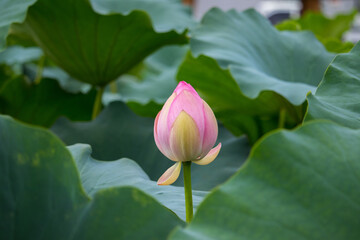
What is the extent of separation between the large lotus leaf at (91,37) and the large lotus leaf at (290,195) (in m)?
0.67

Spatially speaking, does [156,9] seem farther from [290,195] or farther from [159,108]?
[290,195]

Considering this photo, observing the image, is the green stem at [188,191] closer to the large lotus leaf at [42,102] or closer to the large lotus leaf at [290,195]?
the large lotus leaf at [290,195]

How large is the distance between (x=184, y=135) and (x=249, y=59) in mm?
548

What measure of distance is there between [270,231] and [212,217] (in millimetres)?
47

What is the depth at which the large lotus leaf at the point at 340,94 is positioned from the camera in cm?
52

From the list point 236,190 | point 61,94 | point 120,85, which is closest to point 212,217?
point 236,190

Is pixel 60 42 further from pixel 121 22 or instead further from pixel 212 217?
pixel 212 217

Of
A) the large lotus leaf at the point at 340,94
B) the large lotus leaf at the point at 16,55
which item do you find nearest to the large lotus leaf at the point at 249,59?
the large lotus leaf at the point at 340,94

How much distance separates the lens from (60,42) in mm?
1051

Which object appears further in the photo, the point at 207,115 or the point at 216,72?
the point at 216,72

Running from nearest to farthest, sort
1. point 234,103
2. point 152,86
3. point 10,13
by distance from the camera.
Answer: point 10,13 → point 234,103 → point 152,86

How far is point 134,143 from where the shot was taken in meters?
0.89

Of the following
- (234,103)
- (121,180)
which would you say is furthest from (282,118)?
(121,180)

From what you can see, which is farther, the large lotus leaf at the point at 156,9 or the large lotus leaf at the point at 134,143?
the large lotus leaf at the point at 156,9
